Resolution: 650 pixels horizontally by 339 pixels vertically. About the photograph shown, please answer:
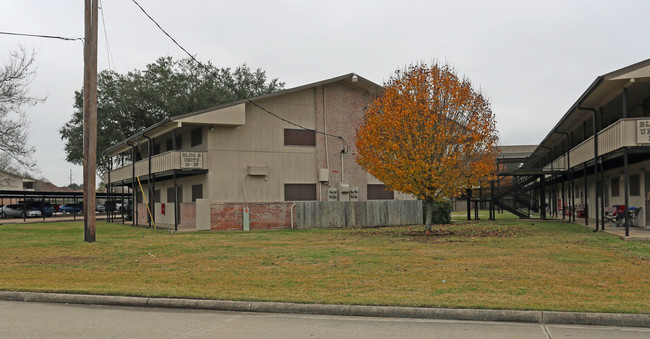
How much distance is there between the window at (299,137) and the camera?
3338cm

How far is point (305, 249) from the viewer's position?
18.2 meters

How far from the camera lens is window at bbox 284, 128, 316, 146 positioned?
109ft

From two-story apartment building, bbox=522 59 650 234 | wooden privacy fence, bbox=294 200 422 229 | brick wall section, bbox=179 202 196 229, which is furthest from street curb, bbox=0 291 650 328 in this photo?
brick wall section, bbox=179 202 196 229

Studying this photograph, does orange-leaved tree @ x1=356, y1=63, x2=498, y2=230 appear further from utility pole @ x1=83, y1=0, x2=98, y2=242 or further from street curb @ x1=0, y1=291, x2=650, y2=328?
street curb @ x1=0, y1=291, x2=650, y2=328

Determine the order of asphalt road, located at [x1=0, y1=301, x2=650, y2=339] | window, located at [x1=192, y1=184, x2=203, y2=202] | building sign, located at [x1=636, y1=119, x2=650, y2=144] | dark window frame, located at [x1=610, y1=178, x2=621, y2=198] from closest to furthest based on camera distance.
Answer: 1. asphalt road, located at [x1=0, y1=301, x2=650, y2=339]
2. building sign, located at [x1=636, y1=119, x2=650, y2=144]
3. dark window frame, located at [x1=610, y1=178, x2=621, y2=198]
4. window, located at [x1=192, y1=184, x2=203, y2=202]

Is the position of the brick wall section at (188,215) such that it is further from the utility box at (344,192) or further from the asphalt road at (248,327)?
the asphalt road at (248,327)

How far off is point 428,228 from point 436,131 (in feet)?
14.2

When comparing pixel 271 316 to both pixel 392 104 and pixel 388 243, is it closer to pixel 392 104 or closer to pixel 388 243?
pixel 388 243

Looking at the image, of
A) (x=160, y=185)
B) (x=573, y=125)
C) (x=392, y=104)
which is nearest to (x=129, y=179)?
(x=160, y=185)

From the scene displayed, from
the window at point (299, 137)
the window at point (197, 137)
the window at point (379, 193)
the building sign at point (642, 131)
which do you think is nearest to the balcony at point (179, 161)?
the window at point (197, 137)

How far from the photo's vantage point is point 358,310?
8.51 m

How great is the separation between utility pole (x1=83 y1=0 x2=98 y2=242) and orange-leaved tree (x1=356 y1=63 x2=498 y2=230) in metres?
10.7

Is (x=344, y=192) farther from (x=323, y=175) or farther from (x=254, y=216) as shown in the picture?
(x=254, y=216)

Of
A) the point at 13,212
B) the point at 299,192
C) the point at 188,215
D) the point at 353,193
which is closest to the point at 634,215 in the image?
the point at 353,193
